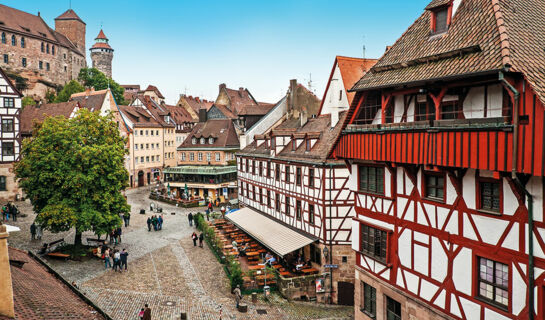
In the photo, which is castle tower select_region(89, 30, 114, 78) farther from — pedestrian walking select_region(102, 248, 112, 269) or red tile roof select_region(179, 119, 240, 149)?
pedestrian walking select_region(102, 248, 112, 269)

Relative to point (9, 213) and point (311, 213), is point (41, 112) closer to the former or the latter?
point (9, 213)

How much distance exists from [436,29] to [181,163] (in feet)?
158

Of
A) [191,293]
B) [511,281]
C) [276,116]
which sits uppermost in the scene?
[276,116]

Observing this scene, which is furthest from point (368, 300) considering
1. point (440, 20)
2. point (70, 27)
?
point (70, 27)

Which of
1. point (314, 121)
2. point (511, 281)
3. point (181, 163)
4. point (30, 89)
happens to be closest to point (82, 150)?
point (314, 121)

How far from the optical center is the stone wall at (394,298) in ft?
A: 41.1

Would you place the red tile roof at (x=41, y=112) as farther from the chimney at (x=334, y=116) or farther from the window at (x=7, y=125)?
the chimney at (x=334, y=116)

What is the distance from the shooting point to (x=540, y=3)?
12.1 meters

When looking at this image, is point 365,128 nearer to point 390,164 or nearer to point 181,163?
point 390,164

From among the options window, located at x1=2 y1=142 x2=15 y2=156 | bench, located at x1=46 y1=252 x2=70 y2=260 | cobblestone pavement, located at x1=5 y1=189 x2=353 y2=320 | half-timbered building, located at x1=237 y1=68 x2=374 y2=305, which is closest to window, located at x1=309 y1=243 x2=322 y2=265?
half-timbered building, located at x1=237 y1=68 x2=374 y2=305

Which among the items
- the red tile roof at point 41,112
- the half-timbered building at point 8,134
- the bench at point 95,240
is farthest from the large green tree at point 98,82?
the bench at point 95,240

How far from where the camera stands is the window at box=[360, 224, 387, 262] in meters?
14.6

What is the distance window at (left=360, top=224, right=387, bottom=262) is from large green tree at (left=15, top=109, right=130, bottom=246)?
16960 mm

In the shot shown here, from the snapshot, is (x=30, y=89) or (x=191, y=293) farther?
(x=30, y=89)
